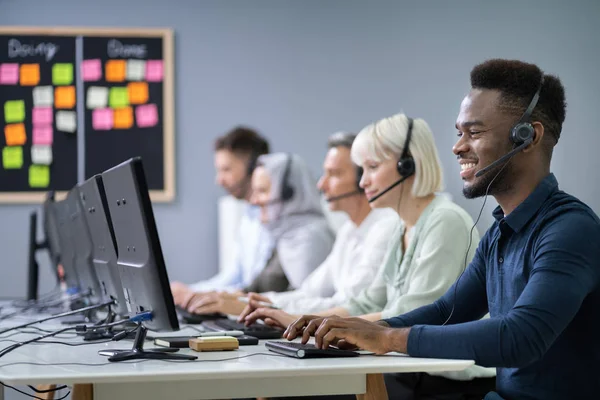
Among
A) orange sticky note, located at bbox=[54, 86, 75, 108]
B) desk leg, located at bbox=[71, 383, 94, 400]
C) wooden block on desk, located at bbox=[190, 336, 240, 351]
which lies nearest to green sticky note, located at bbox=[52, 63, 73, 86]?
orange sticky note, located at bbox=[54, 86, 75, 108]

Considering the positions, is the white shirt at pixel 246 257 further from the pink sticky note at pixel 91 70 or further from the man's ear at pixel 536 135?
the man's ear at pixel 536 135

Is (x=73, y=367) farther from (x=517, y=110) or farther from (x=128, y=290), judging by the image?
(x=517, y=110)

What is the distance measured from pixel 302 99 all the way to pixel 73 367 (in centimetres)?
337

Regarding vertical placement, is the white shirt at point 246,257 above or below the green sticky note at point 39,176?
below

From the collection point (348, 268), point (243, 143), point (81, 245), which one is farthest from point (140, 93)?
point (81, 245)


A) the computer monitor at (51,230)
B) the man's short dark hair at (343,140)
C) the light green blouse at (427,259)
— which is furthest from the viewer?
the man's short dark hair at (343,140)

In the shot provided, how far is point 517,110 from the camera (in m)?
1.60

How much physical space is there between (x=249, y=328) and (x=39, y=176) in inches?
115

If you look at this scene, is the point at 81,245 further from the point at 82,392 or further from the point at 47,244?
the point at 47,244

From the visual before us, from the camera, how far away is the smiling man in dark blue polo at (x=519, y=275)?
4.45 feet

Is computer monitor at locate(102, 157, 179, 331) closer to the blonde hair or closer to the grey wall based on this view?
the blonde hair

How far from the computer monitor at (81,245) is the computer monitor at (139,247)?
495 mm

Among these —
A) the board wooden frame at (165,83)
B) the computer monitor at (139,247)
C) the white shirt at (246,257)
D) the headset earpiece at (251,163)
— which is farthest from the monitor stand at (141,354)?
the board wooden frame at (165,83)

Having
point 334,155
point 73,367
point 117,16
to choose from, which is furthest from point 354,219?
point 117,16
